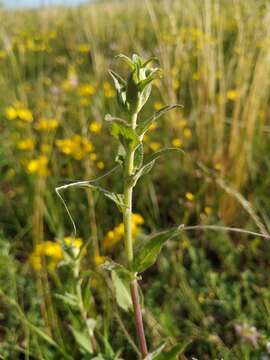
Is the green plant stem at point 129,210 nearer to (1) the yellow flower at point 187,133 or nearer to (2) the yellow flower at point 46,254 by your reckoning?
(2) the yellow flower at point 46,254

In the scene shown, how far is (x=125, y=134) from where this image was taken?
2.17 feet

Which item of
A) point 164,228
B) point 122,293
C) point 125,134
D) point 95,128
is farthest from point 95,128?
point 125,134

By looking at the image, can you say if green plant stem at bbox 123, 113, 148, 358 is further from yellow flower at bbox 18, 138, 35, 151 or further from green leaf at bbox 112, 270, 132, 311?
yellow flower at bbox 18, 138, 35, 151

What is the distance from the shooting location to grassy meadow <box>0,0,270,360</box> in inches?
45.3

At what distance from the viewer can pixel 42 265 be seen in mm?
1522

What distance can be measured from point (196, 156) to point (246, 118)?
296 mm

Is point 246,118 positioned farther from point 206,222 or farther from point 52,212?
point 52,212

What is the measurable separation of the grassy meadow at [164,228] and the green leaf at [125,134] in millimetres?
278

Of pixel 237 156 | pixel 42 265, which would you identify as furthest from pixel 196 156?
pixel 42 265

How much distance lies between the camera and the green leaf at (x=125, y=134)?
2.12 feet

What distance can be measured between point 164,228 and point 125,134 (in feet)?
3.80

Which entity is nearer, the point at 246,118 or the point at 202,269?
the point at 202,269

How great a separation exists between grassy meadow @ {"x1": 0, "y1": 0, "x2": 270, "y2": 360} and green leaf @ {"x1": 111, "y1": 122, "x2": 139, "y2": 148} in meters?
0.28

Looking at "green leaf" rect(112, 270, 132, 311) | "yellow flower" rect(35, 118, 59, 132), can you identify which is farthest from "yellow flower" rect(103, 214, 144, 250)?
"yellow flower" rect(35, 118, 59, 132)
